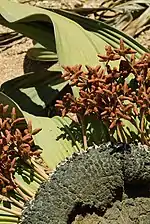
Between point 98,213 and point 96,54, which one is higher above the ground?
point 96,54

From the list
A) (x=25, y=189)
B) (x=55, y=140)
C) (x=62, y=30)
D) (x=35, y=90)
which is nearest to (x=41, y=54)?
(x=35, y=90)

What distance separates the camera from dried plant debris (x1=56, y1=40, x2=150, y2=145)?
1395mm

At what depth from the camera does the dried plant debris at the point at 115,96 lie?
1.39 meters

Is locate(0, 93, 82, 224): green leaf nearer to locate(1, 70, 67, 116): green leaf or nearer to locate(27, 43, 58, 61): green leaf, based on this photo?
locate(1, 70, 67, 116): green leaf

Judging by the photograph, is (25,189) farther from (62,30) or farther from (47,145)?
(62,30)

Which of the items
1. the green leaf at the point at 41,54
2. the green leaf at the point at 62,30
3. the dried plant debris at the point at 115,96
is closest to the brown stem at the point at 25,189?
the dried plant debris at the point at 115,96

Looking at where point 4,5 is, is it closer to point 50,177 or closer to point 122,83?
point 122,83

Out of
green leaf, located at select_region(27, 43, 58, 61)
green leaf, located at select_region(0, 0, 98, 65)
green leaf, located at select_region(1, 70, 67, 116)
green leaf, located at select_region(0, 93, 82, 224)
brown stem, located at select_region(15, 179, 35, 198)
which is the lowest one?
brown stem, located at select_region(15, 179, 35, 198)

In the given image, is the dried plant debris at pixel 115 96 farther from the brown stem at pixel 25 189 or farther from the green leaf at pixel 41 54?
the green leaf at pixel 41 54

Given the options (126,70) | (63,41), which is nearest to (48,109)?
(63,41)

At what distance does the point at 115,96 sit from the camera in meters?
1.39

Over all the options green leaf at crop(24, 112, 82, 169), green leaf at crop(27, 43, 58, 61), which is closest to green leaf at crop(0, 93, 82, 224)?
green leaf at crop(24, 112, 82, 169)

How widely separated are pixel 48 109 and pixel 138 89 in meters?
0.44

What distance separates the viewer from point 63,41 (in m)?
1.57
